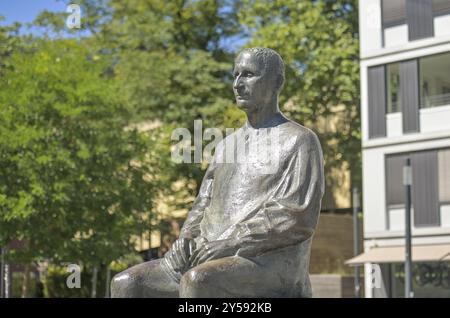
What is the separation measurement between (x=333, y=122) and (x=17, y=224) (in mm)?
16597

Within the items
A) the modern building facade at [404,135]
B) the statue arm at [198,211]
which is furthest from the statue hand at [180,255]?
the modern building facade at [404,135]

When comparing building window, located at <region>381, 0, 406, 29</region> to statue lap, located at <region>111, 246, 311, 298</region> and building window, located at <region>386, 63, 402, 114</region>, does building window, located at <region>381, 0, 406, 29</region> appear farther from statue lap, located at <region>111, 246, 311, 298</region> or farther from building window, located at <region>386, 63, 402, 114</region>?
statue lap, located at <region>111, 246, 311, 298</region>

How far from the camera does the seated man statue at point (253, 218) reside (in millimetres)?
7500

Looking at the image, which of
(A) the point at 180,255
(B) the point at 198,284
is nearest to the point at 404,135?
(A) the point at 180,255

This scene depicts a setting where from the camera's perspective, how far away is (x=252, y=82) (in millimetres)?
8242

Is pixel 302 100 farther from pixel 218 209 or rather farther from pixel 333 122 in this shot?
pixel 218 209

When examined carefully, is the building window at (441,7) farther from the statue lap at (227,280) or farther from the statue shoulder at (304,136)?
the statue lap at (227,280)

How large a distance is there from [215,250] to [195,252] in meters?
0.27

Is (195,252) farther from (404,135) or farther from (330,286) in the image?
(404,135)

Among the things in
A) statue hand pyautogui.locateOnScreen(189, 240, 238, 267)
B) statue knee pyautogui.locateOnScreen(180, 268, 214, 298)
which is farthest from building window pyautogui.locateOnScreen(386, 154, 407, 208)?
statue knee pyautogui.locateOnScreen(180, 268, 214, 298)

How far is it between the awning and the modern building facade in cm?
3

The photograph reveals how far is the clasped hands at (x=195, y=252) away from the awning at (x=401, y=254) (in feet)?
77.4

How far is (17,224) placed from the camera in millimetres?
26828
